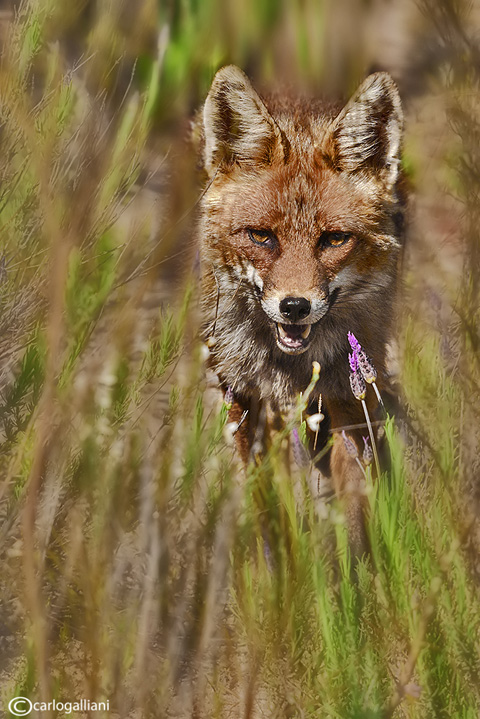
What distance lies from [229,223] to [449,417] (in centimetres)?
59

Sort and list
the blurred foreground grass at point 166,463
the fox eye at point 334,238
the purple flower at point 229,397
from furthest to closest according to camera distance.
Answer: the purple flower at point 229,397
the fox eye at point 334,238
the blurred foreground grass at point 166,463

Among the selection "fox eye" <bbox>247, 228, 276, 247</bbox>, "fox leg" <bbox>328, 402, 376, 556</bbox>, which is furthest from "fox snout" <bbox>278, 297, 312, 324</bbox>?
"fox leg" <bbox>328, 402, 376, 556</bbox>

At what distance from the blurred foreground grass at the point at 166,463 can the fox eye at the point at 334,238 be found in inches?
6.2

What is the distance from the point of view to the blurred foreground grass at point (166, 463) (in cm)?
146

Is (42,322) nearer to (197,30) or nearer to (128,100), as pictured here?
(128,100)

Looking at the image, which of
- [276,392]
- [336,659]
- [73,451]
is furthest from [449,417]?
[73,451]

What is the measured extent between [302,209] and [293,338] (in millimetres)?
258

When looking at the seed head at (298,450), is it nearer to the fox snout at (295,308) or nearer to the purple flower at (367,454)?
the purple flower at (367,454)

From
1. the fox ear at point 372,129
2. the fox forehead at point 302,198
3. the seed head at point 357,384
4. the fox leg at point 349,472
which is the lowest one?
the fox leg at point 349,472

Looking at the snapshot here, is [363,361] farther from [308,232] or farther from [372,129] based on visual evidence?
[372,129]

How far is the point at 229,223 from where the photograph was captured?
1.60 metres

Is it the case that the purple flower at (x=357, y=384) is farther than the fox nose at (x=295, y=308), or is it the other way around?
the purple flower at (x=357, y=384)

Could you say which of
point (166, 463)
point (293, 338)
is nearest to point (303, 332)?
point (293, 338)

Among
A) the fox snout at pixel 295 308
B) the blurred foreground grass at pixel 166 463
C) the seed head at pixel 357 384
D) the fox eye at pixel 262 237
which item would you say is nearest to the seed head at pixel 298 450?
the blurred foreground grass at pixel 166 463
